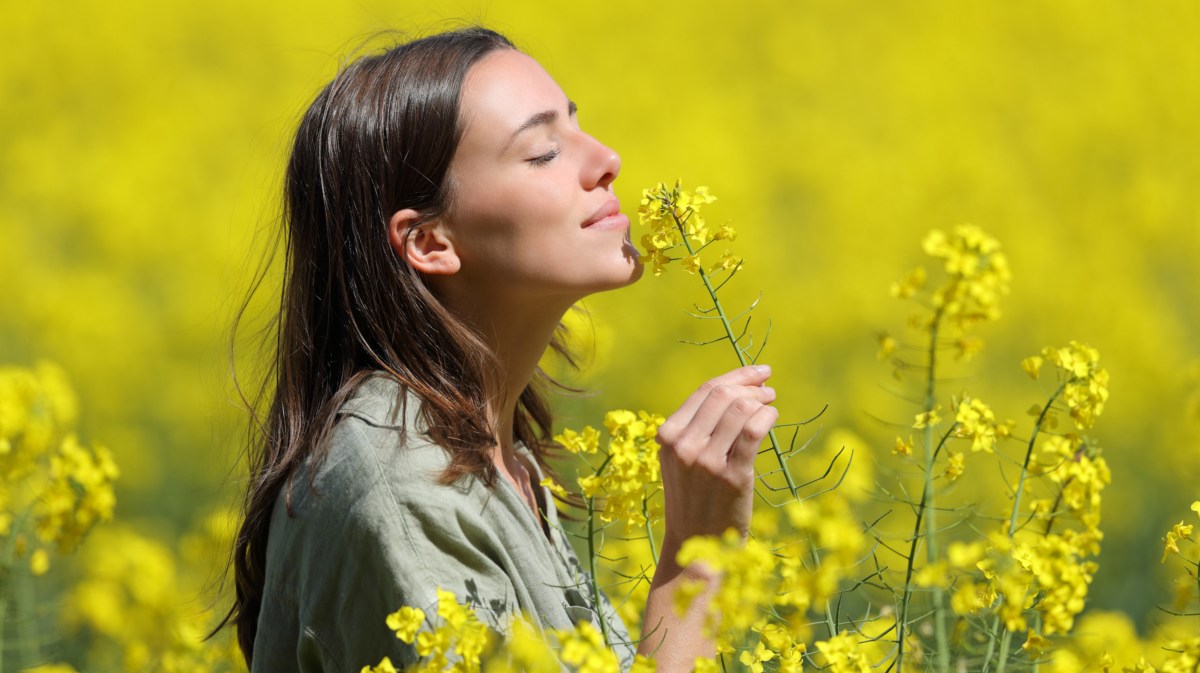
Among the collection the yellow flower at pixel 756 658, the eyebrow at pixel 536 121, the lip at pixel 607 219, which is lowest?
the yellow flower at pixel 756 658

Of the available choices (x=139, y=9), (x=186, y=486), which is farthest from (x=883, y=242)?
(x=139, y=9)

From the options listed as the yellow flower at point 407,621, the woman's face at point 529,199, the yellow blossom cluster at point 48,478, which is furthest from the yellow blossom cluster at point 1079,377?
the yellow blossom cluster at point 48,478

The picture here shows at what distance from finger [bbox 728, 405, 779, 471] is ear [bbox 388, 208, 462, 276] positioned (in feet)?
1.68

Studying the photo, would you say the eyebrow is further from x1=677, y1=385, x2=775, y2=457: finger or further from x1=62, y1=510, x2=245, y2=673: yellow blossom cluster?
x1=62, y1=510, x2=245, y2=673: yellow blossom cluster

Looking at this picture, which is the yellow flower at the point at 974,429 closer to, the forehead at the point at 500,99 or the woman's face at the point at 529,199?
the woman's face at the point at 529,199

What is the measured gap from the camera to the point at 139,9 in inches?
371

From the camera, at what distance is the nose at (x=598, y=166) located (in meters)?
1.61

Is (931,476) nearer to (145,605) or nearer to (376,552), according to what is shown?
(376,552)

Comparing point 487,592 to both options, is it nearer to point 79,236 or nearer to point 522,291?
point 522,291

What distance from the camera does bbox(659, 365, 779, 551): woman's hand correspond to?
4.36ft

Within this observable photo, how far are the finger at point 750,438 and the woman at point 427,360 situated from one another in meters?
0.02

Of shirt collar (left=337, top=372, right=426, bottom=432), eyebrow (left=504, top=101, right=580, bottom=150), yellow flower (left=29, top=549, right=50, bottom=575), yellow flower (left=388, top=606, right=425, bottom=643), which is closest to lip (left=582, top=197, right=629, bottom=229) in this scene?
eyebrow (left=504, top=101, right=580, bottom=150)

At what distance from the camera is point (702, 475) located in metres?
1.36

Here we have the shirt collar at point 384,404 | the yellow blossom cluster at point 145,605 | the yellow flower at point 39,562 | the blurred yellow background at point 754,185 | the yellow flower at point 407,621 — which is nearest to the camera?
the yellow flower at point 407,621
